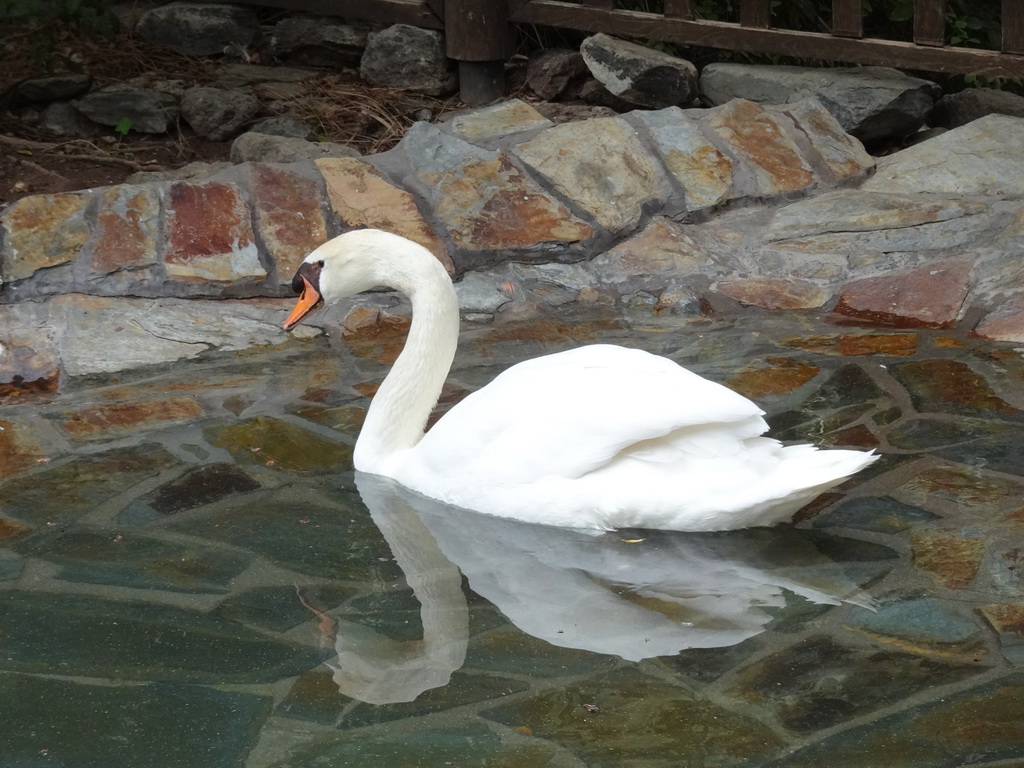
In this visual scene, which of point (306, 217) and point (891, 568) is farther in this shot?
point (306, 217)

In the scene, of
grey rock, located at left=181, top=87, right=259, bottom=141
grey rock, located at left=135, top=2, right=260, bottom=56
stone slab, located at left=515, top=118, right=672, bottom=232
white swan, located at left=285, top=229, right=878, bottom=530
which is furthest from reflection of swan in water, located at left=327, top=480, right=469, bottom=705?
grey rock, located at left=135, top=2, right=260, bottom=56

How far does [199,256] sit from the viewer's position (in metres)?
5.35

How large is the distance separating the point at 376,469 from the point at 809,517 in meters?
1.26

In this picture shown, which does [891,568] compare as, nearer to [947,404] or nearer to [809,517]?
[809,517]

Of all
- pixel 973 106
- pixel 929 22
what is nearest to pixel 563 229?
pixel 929 22

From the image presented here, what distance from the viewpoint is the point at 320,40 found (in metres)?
7.93

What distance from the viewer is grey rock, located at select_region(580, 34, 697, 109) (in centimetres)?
675

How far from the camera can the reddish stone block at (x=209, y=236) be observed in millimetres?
5293

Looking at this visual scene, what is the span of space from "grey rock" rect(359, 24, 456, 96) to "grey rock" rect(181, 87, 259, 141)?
807mm

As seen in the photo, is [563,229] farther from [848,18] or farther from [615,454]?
[615,454]

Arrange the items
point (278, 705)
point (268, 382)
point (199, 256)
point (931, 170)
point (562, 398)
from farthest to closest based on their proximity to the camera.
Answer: point (931, 170) → point (199, 256) → point (268, 382) → point (562, 398) → point (278, 705)

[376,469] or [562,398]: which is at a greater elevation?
[562,398]

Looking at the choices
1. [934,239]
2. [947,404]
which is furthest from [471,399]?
[934,239]

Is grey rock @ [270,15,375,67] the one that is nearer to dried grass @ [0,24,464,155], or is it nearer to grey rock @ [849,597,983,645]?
dried grass @ [0,24,464,155]
